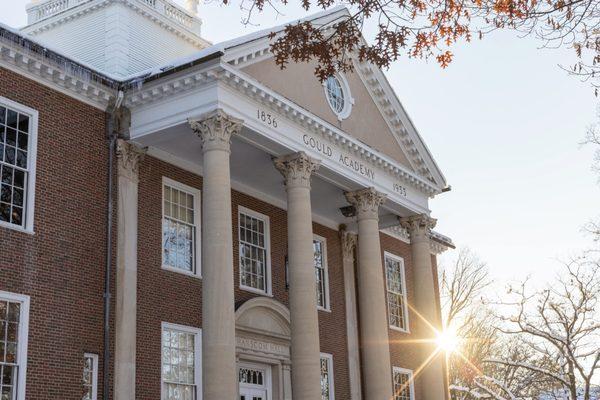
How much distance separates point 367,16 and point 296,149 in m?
11.2

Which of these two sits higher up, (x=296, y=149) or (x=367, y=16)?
(x=296, y=149)

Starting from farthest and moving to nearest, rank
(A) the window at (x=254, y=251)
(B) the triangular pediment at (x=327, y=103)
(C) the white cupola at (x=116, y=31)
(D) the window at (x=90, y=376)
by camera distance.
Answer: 1. (C) the white cupola at (x=116, y=31)
2. (A) the window at (x=254, y=251)
3. (B) the triangular pediment at (x=327, y=103)
4. (D) the window at (x=90, y=376)

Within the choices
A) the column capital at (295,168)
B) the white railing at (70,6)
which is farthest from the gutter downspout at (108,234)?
the white railing at (70,6)

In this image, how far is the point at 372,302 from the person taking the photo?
74.7 feet

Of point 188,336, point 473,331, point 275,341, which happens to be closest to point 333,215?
point 275,341

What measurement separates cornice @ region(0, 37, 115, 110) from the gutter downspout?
238mm

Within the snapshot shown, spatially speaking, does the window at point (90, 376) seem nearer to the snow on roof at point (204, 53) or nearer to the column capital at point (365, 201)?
the snow on roof at point (204, 53)

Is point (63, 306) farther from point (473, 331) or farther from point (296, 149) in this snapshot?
point (473, 331)

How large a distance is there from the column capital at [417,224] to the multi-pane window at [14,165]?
1299 cm

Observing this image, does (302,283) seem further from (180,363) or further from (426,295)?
(426,295)

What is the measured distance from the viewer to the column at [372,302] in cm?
2223

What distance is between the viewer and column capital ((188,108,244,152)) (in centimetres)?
1823

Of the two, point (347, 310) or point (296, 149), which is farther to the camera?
point (347, 310)

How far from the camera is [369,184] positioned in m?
23.8
